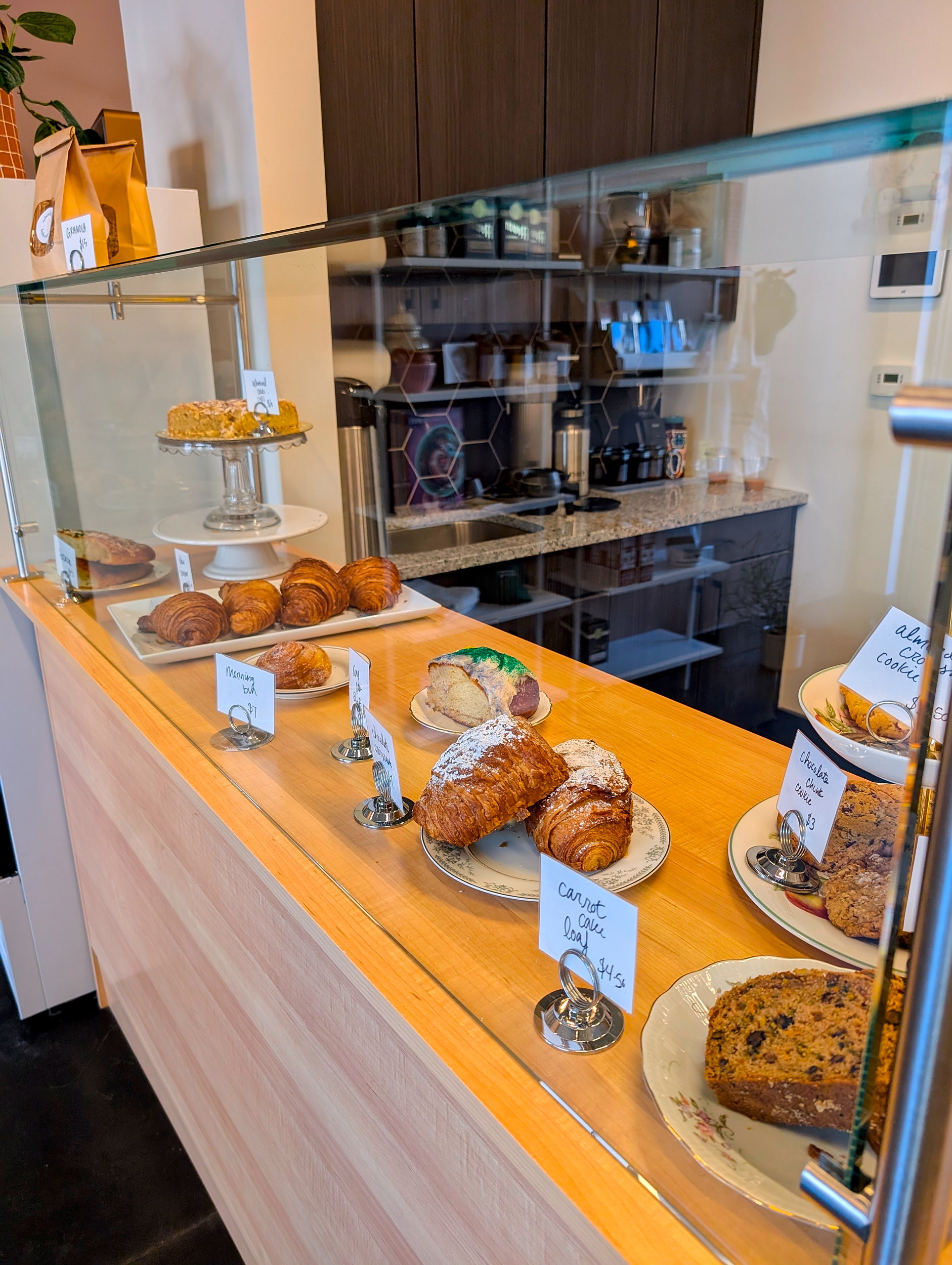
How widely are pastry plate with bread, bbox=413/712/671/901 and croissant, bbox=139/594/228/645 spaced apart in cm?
54

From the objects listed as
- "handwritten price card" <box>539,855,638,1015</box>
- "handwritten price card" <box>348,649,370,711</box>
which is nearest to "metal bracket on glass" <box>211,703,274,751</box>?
"handwritten price card" <box>348,649,370,711</box>

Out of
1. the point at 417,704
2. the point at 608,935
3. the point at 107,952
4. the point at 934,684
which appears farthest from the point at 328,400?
the point at 934,684

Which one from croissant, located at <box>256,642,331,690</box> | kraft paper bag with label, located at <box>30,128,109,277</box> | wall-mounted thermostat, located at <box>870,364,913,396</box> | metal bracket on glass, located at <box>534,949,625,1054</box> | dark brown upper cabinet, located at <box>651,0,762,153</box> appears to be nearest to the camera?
wall-mounted thermostat, located at <box>870,364,913,396</box>

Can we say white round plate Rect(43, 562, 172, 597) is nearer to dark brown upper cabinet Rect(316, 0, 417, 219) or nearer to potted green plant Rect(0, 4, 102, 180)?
potted green plant Rect(0, 4, 102, 180)

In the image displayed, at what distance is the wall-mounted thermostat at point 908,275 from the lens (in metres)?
0.32

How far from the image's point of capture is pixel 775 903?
1.97ft

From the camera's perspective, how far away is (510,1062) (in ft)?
1.68

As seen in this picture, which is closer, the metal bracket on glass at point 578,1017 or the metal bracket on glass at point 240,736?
the metal bracket on glass at point 578,1017

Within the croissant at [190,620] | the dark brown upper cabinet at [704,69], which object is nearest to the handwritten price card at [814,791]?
the croissant at [190,620]

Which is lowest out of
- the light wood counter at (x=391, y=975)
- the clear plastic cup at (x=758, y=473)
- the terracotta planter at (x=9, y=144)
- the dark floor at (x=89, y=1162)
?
the dark floor at (x=89, y=1162)

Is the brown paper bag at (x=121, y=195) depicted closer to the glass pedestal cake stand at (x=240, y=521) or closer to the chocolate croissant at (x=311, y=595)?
the glass pedestal cake stand at (x=240, y=521)

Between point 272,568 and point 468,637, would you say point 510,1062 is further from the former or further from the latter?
→ point 272,568

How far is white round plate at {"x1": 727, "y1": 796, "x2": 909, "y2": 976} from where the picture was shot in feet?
1.77

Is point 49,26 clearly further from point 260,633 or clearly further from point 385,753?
point 385,753
